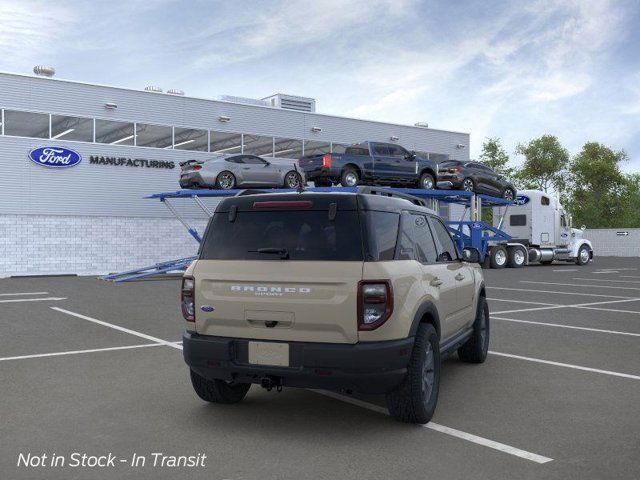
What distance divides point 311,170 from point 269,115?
10.3 m

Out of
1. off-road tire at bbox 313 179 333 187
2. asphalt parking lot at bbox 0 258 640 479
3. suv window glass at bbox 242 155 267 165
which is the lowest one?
asphalt parking lot at bbox 0 258 640 479

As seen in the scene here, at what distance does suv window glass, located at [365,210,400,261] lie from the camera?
4.88 metres

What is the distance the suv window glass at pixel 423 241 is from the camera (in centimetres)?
571

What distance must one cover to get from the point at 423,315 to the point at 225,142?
25.9m

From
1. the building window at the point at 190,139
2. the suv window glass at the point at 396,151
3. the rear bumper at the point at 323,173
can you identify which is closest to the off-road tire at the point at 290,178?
the rear bumper at the point at 323,173

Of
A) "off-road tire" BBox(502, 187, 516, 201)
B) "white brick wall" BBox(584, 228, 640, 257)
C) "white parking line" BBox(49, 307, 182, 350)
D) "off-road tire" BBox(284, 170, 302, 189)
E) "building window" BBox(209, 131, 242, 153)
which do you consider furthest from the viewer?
"white brick wall" BBox(584, 228, 640, 257)

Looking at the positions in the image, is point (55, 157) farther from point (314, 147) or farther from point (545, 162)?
point (545, 162)

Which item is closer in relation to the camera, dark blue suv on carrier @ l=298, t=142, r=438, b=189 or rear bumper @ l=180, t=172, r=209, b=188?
dark blue suv on carrier @ l=298, t=142, r=438, b=189

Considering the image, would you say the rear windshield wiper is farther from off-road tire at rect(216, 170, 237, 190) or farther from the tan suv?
off-road tire at rect(216, 170, 237, 190)

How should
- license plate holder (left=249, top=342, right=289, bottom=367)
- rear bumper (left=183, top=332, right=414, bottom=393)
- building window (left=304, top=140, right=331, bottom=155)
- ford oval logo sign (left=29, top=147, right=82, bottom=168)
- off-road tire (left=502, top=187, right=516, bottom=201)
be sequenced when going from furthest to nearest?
building window (left=304, top=140, right=331, bottom=155) < off-road tire (left=502, top=187, right=516, bottom=201) < ford oval logo sign (left=29, top=147, right=82, bottom=168) < license plate holder (left=249, top=342, right=289, bottom=367) < rear bumper (left=183, top=332, right=414, bottom=393)

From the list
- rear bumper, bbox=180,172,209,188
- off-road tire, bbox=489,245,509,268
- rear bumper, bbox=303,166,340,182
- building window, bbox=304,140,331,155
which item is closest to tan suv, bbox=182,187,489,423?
rear bumper, bbox=303,166,340,182

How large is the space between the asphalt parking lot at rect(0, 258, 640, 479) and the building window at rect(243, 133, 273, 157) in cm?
2179

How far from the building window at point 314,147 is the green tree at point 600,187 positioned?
42207 mm

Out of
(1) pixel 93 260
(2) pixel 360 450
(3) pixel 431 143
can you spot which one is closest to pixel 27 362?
(2) pixel 360 450
